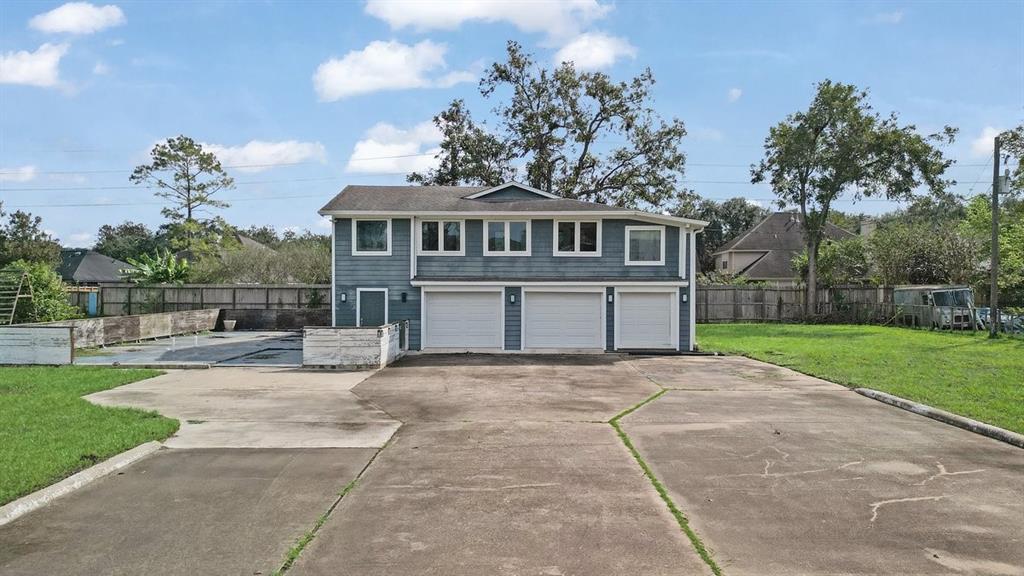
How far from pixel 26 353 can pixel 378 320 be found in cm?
846

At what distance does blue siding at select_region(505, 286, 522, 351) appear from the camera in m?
19.2

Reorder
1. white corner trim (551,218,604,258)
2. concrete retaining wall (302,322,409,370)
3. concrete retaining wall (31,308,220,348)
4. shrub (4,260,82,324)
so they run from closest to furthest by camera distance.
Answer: concrete retaining wall (302,322,409,370), concrete retaining wall (31,308,220,348), white corner trim (551,218,604,258), shrub (4,260,82,324)

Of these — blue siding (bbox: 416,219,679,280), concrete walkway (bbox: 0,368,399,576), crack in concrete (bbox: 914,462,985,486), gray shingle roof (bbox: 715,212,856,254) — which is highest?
gray shingle roof (bbox: 715,212,856,254)

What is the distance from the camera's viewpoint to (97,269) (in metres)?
50.7

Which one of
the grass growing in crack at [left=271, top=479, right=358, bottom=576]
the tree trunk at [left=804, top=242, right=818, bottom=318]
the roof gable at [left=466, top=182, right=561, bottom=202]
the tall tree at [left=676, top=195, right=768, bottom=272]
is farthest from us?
the tall tree at [left=676, top=195, right=768, bottom=272]

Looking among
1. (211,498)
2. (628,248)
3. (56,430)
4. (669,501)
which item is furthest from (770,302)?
(211,498)

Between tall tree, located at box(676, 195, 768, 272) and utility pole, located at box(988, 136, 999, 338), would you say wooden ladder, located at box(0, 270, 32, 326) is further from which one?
tall tree, located at box(676, 195, 768, 272)

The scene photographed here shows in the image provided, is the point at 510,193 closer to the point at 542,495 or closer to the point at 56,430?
A: the point at 56,430

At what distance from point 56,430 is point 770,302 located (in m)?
30.4

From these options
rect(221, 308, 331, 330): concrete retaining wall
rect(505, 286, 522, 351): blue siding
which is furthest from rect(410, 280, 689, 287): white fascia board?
rect(221, 308, 331, 330): concrete retaining wall

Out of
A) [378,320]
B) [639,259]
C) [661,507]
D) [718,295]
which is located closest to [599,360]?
[639,259]

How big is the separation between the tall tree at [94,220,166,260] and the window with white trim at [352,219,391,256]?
188ft

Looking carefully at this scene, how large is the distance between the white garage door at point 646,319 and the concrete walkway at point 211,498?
10.9 meters

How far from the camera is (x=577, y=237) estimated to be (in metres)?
19.5
